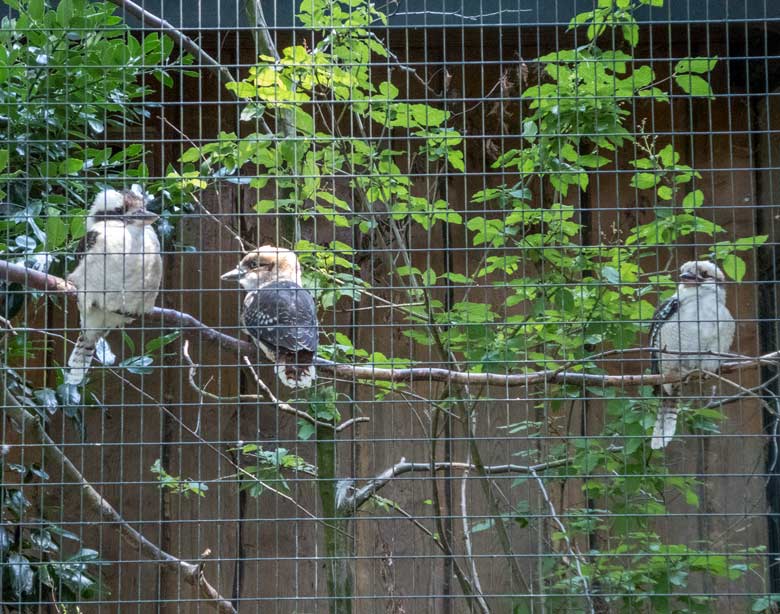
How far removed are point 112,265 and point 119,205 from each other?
0.63 ft

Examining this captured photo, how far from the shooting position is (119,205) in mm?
3215

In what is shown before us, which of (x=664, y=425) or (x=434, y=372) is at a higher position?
(x=434, y=372)

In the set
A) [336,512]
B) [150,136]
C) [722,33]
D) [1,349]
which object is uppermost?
[722,33]

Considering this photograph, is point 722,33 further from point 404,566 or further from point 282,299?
point 404,566

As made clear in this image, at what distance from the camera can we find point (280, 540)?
11.3 feet

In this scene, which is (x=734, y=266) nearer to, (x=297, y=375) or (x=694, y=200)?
(x=694, y=200)

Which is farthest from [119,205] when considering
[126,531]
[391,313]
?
[126,531]

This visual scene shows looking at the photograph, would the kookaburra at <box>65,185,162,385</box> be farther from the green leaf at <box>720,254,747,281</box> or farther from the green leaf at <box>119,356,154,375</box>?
the green leaf at <box>720,254,747,281</box>

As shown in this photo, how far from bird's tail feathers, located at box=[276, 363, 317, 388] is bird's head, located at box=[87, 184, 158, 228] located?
614mm

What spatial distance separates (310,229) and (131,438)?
937 millimetres

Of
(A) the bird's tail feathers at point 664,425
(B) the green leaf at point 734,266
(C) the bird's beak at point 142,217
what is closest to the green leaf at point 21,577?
(C) the bird's beak at point 142,217

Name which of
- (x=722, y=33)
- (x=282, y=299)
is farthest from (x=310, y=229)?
(x=722, y=33)

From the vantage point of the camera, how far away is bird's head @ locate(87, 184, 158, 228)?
310 centimetres

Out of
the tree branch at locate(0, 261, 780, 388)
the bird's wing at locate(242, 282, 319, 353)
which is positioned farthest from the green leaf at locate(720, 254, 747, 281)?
the bird's wing at locate(242, 282, 319, 353)
